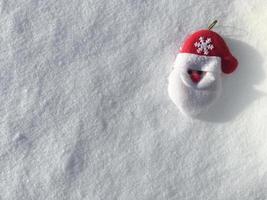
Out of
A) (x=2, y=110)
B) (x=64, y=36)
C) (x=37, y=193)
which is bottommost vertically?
(x=37, y=193)

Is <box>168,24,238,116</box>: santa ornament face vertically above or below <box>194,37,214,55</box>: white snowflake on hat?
below

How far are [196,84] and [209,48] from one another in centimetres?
8

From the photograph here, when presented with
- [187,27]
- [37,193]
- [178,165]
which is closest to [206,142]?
[178,165]

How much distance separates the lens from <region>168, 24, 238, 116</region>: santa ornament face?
3.43 ft

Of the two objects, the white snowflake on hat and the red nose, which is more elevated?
the white snowflake on hat

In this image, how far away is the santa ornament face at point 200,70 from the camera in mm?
1045

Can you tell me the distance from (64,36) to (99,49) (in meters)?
0.08

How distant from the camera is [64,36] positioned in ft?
3.61

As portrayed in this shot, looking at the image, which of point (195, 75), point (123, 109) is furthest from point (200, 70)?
point (123, 109)

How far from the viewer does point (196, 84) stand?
105 centimetres

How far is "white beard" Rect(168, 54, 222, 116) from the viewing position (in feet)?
3.43

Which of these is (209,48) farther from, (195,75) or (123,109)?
(123,109)

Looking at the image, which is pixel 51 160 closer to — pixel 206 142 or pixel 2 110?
pixel 2 110

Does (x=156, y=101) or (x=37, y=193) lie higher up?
(x=156, y=101)
